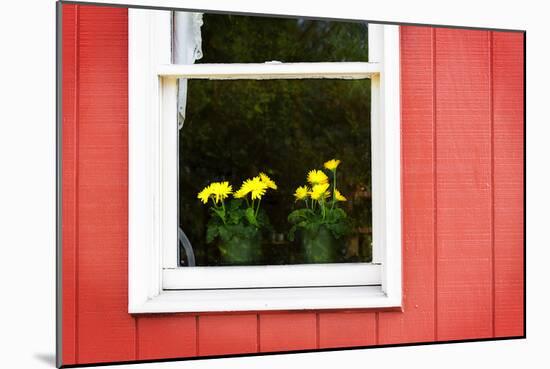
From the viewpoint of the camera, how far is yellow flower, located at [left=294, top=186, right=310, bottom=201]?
5.57ft

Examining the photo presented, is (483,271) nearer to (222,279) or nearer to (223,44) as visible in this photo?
(222,279)

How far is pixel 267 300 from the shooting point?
5.36ft

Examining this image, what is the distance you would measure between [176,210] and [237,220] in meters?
0.15

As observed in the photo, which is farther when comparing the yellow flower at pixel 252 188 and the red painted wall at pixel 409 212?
the yellow flower at pixel 252 188

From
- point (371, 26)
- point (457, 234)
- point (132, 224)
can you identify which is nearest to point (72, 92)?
point (132, 224)

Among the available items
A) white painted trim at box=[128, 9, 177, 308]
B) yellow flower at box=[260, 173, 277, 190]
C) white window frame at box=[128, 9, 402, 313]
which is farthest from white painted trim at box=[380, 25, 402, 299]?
white painted trim at box=[128, 9, 177, 308]

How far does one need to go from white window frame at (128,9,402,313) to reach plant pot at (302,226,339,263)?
2 cm

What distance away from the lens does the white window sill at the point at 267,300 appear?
159 centimetres

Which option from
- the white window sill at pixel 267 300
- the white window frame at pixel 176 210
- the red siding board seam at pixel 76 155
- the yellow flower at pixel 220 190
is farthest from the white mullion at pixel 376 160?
the red siding board seam at pixel 76 155

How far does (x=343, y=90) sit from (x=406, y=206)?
318 millimetres

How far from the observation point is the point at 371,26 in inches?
66.6

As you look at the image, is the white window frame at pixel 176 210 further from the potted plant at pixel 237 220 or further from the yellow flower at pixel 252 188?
the yellow flower at pixel 252 188

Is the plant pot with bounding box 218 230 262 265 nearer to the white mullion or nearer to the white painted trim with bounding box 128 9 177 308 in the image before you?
the white painted trim with bounding box 128 9 177 308

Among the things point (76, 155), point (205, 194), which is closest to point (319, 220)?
point (205, 194)
